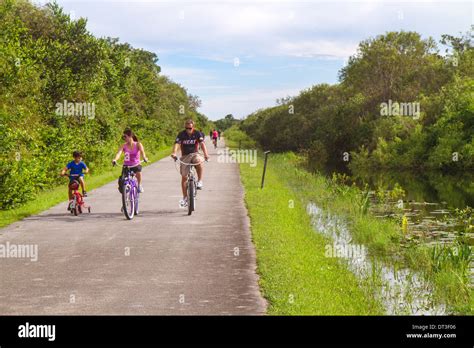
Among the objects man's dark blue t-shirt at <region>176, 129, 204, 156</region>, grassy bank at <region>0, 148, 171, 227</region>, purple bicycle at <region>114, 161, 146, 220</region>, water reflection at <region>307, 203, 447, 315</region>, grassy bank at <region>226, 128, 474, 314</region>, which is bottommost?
water reflection at <region>307, 203, 447, 315</region>

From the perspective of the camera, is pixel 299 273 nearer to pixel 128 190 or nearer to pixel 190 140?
pixel 128 190

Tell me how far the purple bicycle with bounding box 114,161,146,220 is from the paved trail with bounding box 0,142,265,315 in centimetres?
26

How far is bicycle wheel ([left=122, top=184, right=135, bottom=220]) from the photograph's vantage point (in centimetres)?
1448

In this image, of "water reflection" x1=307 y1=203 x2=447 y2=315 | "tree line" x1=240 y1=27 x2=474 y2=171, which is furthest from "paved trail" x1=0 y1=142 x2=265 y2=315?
"tree line" x1=240 y1=27 x2=474 y2=171

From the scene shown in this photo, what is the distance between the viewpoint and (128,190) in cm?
1466

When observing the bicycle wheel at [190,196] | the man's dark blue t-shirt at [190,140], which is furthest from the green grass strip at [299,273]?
the man's dark blue t-shirt at [190,140]

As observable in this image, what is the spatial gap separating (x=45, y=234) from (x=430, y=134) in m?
39.8

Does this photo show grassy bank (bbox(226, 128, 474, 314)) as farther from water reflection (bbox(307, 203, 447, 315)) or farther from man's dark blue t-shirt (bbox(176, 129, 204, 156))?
man's dark blue t-shirt (bbox(176, 129, 204, 156))

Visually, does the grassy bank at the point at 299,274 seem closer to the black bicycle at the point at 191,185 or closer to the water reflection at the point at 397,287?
the water reflection at the point at 397,287

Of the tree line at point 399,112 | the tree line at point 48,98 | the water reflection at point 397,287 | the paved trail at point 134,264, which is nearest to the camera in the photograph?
the paved trail at point 134,264

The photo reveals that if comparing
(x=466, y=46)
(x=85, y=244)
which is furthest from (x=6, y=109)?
(x=466, y=46)

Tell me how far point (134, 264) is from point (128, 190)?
4.72 meters

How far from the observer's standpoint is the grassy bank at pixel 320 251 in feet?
30.6

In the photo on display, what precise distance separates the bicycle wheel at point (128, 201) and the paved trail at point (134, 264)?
0.70 feet
